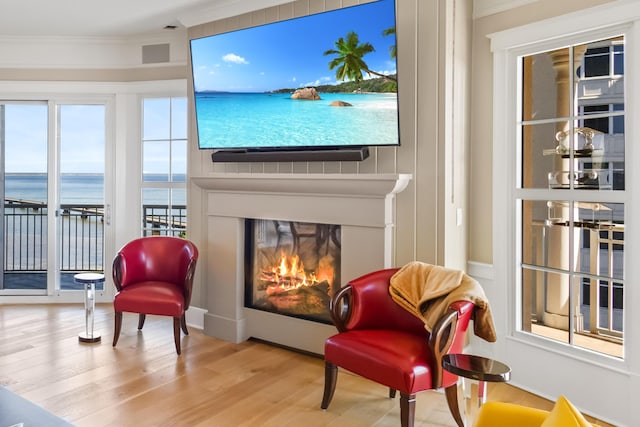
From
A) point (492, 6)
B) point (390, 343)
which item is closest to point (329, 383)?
point (390, 343)

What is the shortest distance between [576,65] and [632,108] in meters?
0.46

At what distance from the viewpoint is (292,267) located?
3695 millimetres

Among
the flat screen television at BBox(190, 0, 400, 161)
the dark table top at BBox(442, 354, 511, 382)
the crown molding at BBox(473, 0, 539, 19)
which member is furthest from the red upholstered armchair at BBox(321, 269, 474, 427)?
the crown molding at BBox(473, 0, 539, 19)

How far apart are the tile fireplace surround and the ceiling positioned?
135 cm

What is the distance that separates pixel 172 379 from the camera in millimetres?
3057

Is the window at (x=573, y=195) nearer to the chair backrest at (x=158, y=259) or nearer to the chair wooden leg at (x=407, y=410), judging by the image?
the chair wooden leg at (x=407, y=410)

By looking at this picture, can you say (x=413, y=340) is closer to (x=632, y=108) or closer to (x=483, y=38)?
(x=632, y=108)

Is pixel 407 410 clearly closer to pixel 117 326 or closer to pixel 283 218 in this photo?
pixel 283 218

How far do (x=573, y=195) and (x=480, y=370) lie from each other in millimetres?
1517

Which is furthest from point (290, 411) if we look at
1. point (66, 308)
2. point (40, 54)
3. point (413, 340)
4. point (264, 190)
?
point (40, 54)

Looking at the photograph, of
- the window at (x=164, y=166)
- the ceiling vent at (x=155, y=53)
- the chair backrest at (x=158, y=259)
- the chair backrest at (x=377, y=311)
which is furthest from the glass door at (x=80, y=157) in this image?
the chair backrest at (x=377, y=311)

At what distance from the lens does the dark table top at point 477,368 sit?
1802 mm

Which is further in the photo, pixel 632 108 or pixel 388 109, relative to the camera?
pixel 388 109

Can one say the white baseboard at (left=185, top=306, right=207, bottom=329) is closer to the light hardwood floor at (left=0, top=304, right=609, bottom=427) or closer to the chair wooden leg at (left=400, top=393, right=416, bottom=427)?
the light hardwood floor at (left=0, top=304, right=609, bottom=427)
